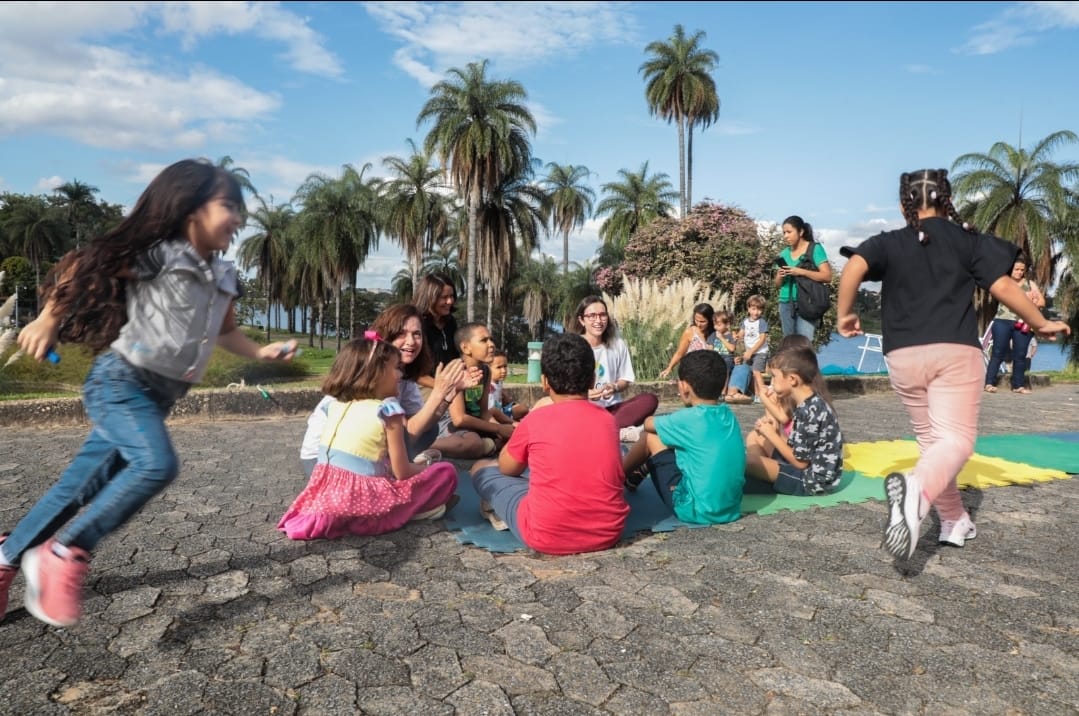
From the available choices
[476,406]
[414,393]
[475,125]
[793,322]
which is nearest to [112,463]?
[414,393]

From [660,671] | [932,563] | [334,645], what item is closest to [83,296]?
[334,645]

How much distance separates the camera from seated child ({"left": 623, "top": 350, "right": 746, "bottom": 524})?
374 cm

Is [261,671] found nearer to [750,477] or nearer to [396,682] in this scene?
[396,682]

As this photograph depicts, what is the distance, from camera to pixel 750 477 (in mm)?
4461

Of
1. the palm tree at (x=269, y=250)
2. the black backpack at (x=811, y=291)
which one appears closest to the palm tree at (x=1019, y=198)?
the black backpack at (x=811, y=291)

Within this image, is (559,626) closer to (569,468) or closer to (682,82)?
(569,468)

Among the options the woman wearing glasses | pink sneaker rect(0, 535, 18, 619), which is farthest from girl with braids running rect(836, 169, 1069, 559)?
pink sneaker rect(0, 535, 18, 619)

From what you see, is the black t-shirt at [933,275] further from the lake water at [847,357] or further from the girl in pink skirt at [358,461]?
the lake water at [847,357]

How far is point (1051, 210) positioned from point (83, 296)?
1208 inches

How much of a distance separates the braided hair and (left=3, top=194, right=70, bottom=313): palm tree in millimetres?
73559

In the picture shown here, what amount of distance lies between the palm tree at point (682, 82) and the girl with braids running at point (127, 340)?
123ft

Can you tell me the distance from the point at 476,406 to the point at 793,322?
386cm

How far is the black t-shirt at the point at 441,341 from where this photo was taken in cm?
537

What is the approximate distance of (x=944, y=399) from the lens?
3119mm
